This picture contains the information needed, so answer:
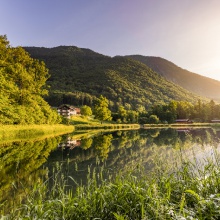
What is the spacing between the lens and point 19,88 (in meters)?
36.9

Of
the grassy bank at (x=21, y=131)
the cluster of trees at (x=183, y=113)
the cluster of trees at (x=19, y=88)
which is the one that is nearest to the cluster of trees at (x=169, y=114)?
the cluster of trees at (x=183, y=113)

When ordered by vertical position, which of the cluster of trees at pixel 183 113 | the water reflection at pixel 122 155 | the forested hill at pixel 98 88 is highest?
the forested hill at pixel 98 88

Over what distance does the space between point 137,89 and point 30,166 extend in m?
174

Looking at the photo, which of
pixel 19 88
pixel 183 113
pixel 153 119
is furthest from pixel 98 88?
pixel 19 88

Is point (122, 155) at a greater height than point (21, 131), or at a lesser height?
lesser

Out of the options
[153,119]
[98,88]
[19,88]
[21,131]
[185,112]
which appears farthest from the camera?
[98,88]

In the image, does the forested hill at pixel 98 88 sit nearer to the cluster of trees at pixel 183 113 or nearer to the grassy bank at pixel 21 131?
the cluster of trees at pixel 183 113

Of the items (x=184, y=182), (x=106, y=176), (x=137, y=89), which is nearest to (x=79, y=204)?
(x=184, y=182)

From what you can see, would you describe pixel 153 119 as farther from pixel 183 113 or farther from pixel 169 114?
pixel 183 113

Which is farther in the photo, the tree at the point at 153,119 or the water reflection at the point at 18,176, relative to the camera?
the tree at the point at 153,119

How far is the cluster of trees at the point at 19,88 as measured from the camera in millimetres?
29848

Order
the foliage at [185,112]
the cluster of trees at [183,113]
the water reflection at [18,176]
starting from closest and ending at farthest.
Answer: the water reflection at [18,176]
the cluster of trees at [183,113]
the foliage at [185,112]

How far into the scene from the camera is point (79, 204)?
15.1 feet

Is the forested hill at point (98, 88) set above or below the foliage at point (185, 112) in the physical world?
above
